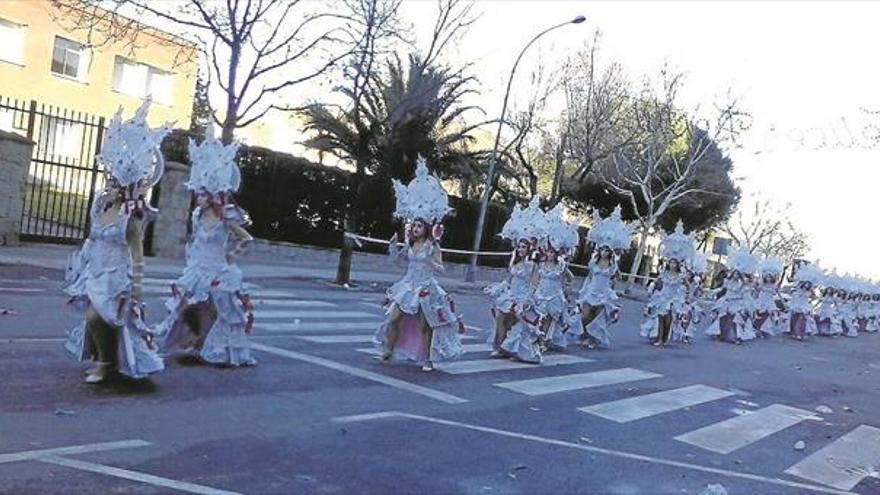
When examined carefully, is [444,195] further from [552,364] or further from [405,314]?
[552,364]

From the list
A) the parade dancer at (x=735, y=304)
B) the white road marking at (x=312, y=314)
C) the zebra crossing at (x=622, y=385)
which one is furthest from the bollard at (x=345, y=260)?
the parade dancer at (x=735, y=304)

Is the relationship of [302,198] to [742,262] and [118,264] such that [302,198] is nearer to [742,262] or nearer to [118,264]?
[742,262]

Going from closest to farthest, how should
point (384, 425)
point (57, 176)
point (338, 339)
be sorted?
1. point (384, 425)
2. point (338, 339)
3. point (57, 176)

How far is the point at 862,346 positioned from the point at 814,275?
2.89 meters

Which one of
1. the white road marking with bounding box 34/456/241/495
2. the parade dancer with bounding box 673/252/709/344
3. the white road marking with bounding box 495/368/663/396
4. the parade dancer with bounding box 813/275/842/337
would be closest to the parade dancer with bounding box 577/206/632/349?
the white road marking with bounding box 495/368/663/396

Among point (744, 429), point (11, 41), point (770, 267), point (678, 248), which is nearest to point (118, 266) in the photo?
point (744, 429)

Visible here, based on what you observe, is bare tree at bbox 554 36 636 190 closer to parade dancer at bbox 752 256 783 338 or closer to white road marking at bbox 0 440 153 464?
parade dancer at bbox 752 256 783 338

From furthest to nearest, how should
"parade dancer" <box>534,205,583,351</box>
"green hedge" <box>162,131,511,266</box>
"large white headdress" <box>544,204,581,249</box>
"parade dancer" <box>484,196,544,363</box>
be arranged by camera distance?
"green hedge" <box>162,131,511,266</box>
"large white headdress" <box>544,204,581,249</box>
"parade dancer" <box>534,205,583,351</box>
"parade dancer" <box>484,196,544,363</box>

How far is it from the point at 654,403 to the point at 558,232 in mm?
3541

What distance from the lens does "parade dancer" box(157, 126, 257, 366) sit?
841cm

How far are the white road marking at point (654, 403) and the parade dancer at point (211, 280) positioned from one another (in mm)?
3884

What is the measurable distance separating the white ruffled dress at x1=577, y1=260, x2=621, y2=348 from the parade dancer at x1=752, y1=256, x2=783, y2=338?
11330mm

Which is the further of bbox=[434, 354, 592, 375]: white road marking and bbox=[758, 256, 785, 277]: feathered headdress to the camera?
bbox=[758, 256, 785, 277]: feathered headdress

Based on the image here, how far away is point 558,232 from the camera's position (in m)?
12.9
